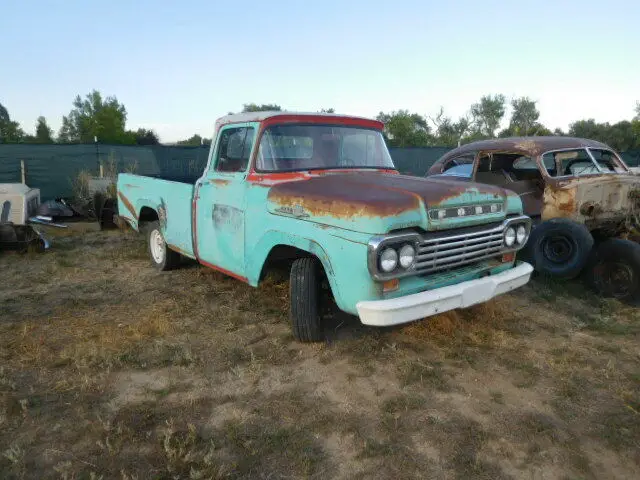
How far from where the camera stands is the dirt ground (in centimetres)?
242

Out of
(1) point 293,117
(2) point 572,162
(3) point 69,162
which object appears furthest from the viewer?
(3) point 69,162

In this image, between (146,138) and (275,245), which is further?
(146,138)

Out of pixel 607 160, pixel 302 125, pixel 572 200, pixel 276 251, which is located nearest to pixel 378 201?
pixel 276 251

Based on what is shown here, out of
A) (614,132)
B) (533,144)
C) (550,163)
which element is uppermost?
(614,132)

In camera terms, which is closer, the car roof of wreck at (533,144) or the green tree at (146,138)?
the car roof of wreck at (533,144)

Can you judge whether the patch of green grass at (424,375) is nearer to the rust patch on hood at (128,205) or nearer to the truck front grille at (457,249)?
the truck front grille at (457,249)

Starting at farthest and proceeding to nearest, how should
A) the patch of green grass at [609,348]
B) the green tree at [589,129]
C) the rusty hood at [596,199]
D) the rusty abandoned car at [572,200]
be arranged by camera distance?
1. the green tree at [589,129]
2. the rusty hood at [596,199]
3. the rusty abandoned car at [572,200]
4. the patch of green grass at [609,348]

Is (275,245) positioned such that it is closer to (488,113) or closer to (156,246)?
(156,246)

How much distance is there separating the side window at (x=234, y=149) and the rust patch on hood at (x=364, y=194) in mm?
694

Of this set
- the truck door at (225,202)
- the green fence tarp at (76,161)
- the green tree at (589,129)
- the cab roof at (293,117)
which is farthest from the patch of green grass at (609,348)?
the green tree at (589,129)

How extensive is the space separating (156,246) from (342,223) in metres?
3.88

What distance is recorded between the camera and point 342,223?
120 inches

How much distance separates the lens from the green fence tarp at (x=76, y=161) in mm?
11570

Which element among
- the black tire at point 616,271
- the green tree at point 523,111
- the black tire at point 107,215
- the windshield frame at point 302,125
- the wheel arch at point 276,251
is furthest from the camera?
the green tree at point 523,111
